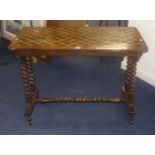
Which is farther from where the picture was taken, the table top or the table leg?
the table leg

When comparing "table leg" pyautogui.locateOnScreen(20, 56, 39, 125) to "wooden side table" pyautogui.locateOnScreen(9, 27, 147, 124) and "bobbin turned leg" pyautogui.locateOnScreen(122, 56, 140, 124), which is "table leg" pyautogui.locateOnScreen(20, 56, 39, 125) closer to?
"wooden side table" pyautogui.locateOnScreen(9, 27, 147, 124)

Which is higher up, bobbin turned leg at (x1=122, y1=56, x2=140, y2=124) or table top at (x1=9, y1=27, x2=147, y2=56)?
table top at (x1=9, y1=27, x2=147, y2=56)

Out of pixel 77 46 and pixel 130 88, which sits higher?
pixel 77 46

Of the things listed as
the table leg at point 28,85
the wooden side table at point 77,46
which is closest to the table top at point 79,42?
the wooden side table at point 77,46

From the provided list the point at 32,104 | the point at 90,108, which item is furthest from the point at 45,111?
the point at 90,108

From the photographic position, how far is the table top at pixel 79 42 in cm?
206

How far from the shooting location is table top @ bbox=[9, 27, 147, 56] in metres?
2.06

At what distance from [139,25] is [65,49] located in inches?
49.6

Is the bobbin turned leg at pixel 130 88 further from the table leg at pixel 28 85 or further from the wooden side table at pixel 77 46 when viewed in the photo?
the table leg at pixel 28 85

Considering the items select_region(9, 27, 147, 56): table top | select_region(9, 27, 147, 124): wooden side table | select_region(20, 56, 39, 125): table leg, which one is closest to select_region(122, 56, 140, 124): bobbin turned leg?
select_region(9, 27, 147, 124): wooden side table

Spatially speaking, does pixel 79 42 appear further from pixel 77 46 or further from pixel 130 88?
pixel 130 88

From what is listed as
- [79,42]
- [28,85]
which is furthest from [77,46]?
[28,85]

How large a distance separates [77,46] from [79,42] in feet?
0.35

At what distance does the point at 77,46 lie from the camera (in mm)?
2098
